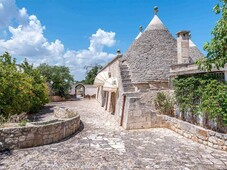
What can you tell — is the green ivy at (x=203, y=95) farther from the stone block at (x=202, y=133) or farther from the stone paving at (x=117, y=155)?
the stone paving at (x=117, y=155)

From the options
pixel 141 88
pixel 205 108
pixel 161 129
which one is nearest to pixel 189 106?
pixel 205 108

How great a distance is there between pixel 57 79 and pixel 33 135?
38.9m

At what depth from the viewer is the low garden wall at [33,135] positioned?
833 cm

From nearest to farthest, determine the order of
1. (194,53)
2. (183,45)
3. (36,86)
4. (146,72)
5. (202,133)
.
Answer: (202,133)
(183,45)
(146,72)
(194,53)
(36,86)

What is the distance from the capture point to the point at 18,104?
51.2ft

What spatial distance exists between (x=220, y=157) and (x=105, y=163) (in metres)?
5.11

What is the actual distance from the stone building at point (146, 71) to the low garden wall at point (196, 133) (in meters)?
0.84

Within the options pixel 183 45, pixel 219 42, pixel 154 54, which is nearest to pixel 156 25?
pixel 154 54

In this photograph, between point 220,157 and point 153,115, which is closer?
point 220,157

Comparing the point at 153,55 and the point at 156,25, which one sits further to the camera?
the point at 156,25

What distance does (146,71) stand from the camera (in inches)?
699

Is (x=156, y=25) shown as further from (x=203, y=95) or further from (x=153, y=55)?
(x=203, y=95)

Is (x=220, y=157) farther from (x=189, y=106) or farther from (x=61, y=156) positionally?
(x=61, y=156)

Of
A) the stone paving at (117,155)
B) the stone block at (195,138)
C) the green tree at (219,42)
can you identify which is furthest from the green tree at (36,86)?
the green tree at (219,42)
